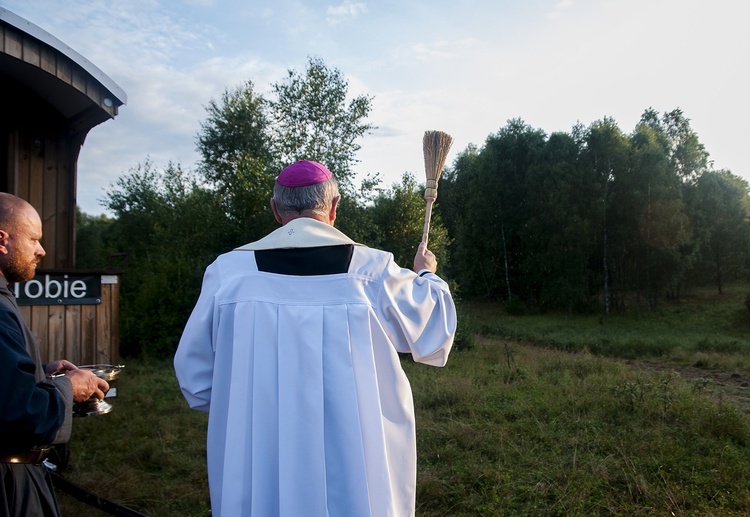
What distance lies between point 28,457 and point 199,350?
63 cm

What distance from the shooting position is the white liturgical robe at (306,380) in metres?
1.83

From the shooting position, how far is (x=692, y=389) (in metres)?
7.73

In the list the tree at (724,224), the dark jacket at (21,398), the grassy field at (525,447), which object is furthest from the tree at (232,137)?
the tree at (724,224)

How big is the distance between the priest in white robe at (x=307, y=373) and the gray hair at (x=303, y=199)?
0.11m

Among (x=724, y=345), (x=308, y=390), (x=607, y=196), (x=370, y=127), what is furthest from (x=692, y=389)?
(x=607, y=196)

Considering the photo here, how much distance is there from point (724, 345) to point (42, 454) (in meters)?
18.3

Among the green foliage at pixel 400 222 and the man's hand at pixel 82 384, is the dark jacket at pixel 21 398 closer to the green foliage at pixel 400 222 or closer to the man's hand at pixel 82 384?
the man's hand at pixel 82 384

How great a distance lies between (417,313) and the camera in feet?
6.49

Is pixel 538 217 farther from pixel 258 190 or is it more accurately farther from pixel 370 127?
pixel 258 190

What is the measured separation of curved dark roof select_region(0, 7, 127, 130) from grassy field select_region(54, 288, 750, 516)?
3212 millimetres

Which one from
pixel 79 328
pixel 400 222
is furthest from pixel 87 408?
pixel 400 222

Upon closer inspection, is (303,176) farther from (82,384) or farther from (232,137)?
(232,137)

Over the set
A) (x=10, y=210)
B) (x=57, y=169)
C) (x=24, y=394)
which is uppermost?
(x=57, y=169)

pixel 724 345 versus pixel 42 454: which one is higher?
pixel 42 454
